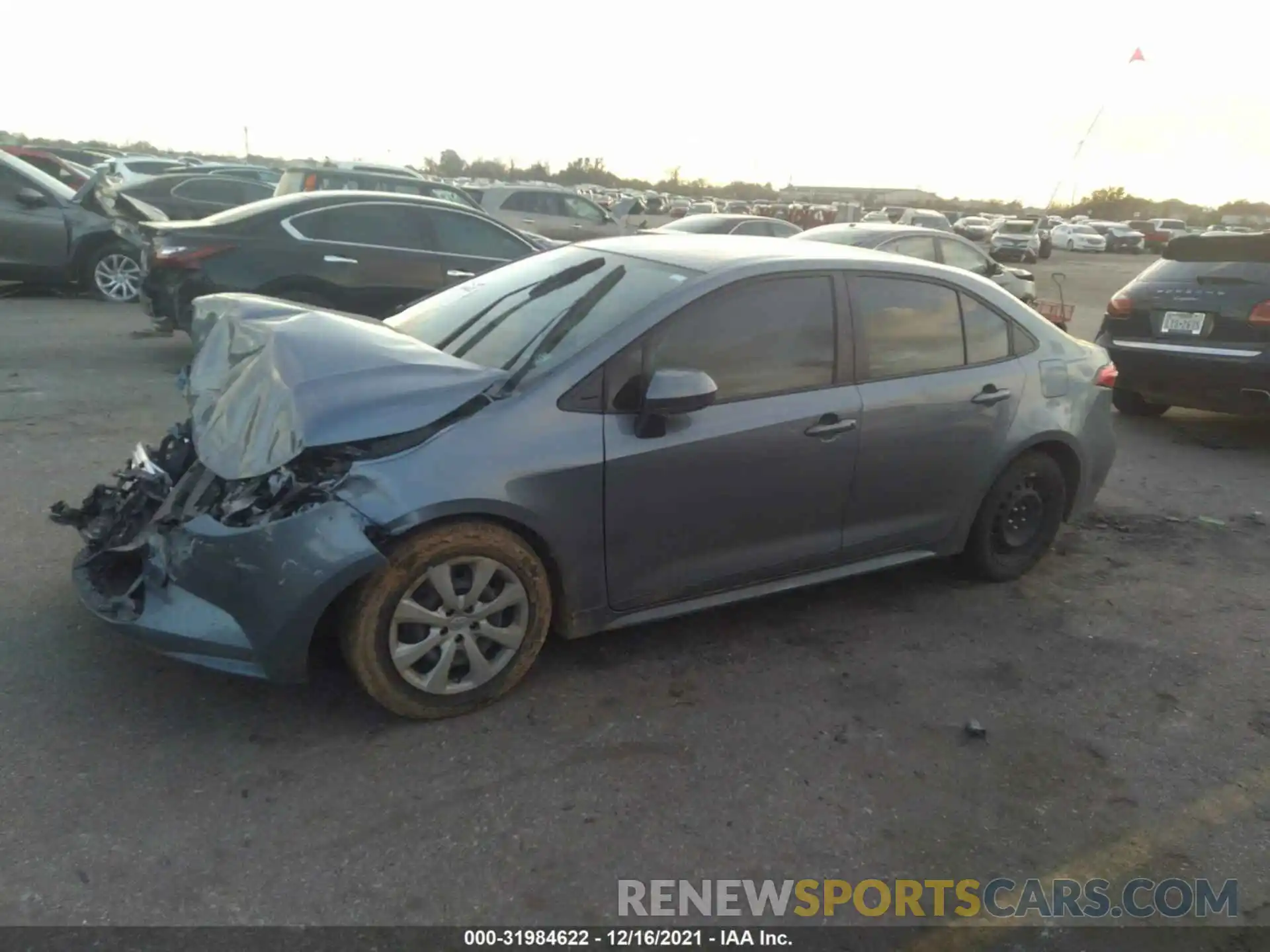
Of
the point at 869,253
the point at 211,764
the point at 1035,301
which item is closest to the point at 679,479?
the point at 869,253

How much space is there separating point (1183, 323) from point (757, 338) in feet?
17.5

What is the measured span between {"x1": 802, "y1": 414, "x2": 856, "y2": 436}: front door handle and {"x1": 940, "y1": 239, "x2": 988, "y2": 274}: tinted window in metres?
6.76

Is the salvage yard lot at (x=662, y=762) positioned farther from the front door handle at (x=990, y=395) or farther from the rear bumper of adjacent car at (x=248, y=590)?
the front door handle at (x=990, y=395)

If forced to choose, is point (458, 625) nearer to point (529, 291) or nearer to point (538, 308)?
point (538, 308)

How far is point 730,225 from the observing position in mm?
15234

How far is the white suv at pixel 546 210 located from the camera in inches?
721

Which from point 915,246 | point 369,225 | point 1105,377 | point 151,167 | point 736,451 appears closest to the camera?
point 736,451

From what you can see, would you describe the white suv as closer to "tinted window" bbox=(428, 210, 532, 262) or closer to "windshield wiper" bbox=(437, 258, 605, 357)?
"tinted window" bbox=(428, 210, 532, 262)

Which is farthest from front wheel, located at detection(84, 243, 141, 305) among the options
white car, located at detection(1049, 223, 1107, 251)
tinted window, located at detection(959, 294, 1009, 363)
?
white car, located at detection(1049, 223, 1107, 251)

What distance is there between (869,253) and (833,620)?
1.67 metres

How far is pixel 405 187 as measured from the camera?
1374 cm

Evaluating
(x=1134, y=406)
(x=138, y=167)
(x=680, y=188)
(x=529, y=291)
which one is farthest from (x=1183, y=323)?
(x=680, y=188)

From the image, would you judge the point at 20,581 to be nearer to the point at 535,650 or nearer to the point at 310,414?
the point at 310,414

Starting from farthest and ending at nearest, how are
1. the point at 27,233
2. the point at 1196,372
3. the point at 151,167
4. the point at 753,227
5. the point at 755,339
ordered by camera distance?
1. the point at 151,167
2. the point at 753,227
3. the point at 27,233
4. the point at 1196,372
5. the point at 755,339
